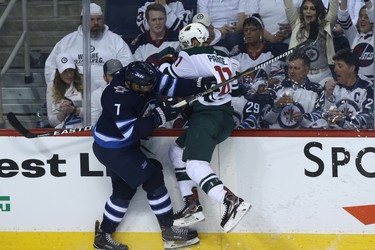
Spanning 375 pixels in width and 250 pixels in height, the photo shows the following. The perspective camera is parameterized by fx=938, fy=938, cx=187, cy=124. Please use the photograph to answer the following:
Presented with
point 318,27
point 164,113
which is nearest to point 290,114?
point 318,27

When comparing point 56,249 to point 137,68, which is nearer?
point 137,68

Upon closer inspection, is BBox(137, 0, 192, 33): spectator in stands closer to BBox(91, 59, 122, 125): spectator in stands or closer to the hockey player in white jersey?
the hockey player in white jersey

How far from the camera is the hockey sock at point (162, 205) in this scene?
510cm

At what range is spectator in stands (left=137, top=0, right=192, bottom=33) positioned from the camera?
516cm

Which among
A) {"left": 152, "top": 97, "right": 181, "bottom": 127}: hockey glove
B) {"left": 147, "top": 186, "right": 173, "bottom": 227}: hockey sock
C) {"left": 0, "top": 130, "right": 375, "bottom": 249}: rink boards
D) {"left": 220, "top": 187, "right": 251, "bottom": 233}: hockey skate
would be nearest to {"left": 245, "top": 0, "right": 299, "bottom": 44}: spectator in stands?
{"left": 0, "top": 130, "right": 375, "bottom": 249}: rink boards

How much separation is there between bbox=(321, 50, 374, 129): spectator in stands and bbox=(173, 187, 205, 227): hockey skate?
33.8 inches

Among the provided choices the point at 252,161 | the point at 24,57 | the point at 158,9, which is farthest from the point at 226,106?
the point at 24,57

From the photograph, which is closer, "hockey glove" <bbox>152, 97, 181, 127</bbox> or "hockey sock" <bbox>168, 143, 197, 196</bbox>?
"hockey glove" <bbox>152, 97, 181, 127</bbox>

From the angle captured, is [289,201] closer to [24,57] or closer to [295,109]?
[295,109]

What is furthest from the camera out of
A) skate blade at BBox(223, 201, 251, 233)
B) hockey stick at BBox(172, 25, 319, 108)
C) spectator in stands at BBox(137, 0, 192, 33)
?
spectator in stands at BBox(137, 0, 192, 33)

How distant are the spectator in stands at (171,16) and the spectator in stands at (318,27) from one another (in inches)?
22.1

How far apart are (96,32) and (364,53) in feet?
4.82

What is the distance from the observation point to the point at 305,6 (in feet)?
16.6

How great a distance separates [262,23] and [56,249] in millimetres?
1721
